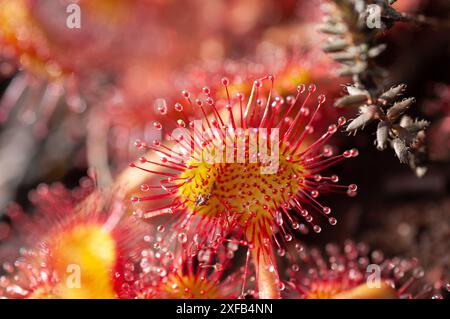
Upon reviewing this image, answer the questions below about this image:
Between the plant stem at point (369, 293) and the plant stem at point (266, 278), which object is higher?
the plant stem at point (266, 278)

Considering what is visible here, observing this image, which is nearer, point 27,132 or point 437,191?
point 437,191

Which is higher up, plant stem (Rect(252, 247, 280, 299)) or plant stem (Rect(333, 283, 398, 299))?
plant stem (Rect(252, 247, 280, 299))

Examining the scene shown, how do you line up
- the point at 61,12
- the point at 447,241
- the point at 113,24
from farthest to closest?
the point at 113,24
the point at 61,12
the point at 447,241

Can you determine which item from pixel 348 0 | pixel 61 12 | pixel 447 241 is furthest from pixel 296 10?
pixel 348 0

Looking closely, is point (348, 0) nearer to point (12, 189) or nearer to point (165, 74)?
point (165, 74)

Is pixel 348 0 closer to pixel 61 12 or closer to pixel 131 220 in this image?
pixel 131 220

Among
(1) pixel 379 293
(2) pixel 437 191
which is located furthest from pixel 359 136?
(1) pixel 379 293

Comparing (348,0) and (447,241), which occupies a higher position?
(348,0)

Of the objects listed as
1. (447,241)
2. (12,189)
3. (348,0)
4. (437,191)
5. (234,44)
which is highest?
(234,44)

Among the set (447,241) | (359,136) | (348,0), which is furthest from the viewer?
(359,136)
